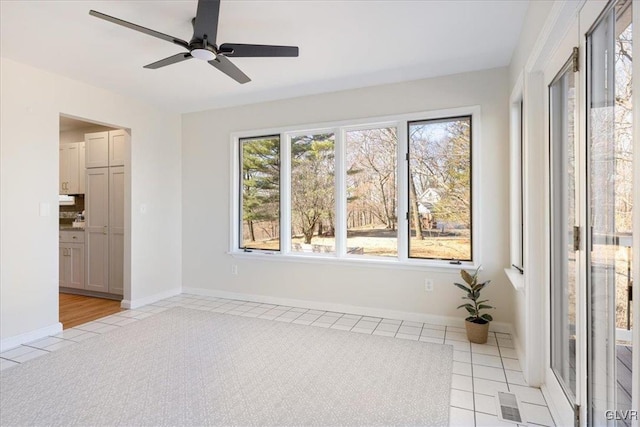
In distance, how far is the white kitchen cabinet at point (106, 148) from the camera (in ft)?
14.7

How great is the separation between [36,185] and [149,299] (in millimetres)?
1827

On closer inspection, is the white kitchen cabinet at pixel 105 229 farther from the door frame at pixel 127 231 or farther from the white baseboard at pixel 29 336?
the white baseboard at pixel 29 336

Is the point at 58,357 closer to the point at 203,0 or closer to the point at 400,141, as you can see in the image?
the point at 203,0

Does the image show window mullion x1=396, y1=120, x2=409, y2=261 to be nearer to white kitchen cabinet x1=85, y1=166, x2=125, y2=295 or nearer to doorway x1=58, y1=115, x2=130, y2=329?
doorway x1=58, y1=115, x2=130, y2=329

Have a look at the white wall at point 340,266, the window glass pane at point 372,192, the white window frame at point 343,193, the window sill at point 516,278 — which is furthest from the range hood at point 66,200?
the window sill at point 516,278

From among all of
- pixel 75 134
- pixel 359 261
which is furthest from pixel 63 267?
pixel 359 261

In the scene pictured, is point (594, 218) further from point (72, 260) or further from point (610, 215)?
point (72, 260)

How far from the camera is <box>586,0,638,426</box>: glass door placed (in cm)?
110

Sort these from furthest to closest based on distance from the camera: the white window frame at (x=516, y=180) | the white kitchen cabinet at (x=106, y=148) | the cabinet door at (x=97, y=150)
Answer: the cabinet door at (x=97, y=150) → the white kitchen cabinet at (x=106, y=148) → the white window frame at (x=516, y=180)

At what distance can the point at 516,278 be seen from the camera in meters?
2.65

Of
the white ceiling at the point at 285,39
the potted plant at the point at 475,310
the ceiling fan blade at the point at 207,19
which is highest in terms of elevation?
the white ceiling at the point at 285,39

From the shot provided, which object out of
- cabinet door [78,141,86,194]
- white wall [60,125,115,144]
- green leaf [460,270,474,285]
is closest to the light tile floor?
green leaf [460,270,474,285]

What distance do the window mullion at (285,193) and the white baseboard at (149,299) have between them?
5.64 ft

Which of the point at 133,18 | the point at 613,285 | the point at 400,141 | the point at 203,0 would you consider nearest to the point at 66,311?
the point at 133,18
